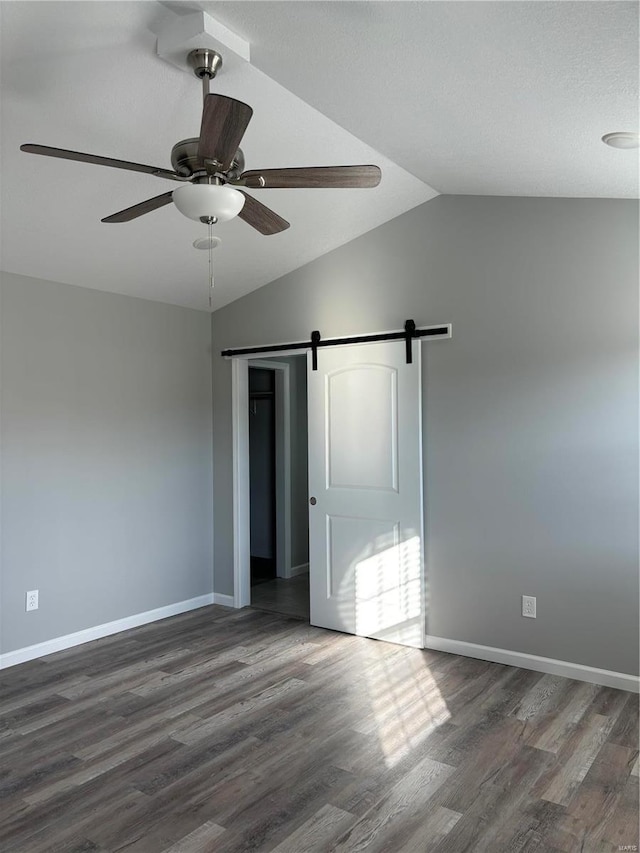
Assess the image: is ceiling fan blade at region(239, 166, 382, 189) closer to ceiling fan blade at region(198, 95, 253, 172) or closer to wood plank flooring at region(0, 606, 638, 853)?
ceiling fan blade at region(198, 95, 253, 172)

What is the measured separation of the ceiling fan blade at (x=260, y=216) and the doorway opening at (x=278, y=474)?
3.20 metres

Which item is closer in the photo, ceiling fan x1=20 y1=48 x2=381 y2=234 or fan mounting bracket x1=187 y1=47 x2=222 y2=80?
ceiling fan x1=20 y1=48 x2=381 y2=234

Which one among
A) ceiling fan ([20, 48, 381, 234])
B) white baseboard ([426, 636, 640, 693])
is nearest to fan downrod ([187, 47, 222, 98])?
ceiling fan ([20, 48, 381, 234])

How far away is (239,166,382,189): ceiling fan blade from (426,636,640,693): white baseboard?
2.87 metres

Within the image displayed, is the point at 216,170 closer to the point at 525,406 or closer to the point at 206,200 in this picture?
the point at 206,200

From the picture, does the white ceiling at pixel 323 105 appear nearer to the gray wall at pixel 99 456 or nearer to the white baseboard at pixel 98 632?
the gray wall at pixel 99 456

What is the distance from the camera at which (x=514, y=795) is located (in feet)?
A: 8.32

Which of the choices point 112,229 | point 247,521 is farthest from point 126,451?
point 112,229

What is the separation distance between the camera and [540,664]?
374 centimetres

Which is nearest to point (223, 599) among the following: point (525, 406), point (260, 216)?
point (525, 406)

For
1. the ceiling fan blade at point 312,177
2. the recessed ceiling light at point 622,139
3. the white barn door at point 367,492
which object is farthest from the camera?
the white barn door at point 367,492

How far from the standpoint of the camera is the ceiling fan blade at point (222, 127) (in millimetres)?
1761

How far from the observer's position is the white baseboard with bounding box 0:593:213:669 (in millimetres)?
3996

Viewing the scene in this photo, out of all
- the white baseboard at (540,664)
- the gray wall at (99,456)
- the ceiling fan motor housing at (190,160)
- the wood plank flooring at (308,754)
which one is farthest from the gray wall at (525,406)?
the ceiling fan motor housing at (190,160)
